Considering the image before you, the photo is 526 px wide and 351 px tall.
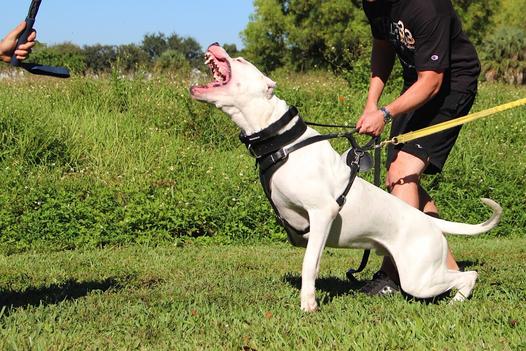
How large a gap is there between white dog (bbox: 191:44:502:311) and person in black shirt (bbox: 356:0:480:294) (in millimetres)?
375

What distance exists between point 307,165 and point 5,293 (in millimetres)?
2229

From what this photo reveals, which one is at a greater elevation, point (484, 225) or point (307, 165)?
point (307, 165)

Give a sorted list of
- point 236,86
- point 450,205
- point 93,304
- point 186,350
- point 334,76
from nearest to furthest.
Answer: point 186,350, point 236,86, point 93,304, point 450,205, point 334,76

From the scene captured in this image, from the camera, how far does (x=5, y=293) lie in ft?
15.6

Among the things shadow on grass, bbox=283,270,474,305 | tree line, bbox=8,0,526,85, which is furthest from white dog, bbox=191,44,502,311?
tree line, bbox=8,0,526,85

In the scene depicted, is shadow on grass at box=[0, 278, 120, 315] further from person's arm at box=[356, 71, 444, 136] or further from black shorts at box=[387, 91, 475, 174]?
black shorts at box=[387, 91, 475, 174]

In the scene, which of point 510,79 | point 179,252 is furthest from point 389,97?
point 510,79

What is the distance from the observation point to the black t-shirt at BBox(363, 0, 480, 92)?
14.5ft

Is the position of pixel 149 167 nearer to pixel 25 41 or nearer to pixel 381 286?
pixel 381 286

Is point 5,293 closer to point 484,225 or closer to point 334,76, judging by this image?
point 484,225

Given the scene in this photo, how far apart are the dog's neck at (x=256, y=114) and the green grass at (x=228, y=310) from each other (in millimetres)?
1028

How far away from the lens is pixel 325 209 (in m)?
3.93

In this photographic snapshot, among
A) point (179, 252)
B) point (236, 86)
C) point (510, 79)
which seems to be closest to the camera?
point (236, 86)

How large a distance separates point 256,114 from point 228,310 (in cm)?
114
